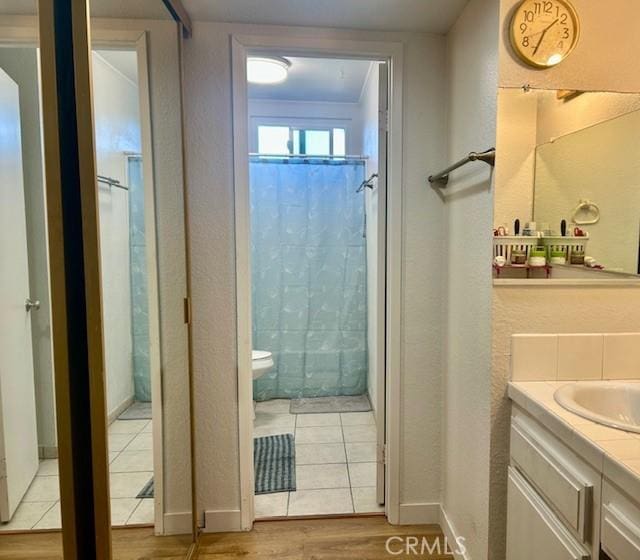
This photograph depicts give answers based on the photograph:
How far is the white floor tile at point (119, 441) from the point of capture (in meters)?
1.17

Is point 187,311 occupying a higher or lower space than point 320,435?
higher

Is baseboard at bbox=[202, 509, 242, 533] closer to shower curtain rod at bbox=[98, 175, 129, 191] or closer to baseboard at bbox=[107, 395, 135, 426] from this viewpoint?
baseboard at bbox=[107, 395, 135, 426]

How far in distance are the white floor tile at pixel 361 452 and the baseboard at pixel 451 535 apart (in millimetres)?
640

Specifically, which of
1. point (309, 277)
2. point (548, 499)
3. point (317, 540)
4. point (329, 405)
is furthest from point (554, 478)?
point (309, 277)

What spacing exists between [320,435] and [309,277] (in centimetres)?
120

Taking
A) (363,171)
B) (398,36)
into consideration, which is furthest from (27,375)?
(363,171)

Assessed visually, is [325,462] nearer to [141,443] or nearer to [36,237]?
[141,443]

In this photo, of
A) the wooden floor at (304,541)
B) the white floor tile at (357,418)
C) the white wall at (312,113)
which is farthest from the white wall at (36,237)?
the white wall at (312,113)

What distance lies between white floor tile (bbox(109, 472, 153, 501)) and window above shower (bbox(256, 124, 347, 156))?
9.64 feet

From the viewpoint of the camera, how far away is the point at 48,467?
3.35 ft

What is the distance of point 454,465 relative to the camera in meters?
1.81

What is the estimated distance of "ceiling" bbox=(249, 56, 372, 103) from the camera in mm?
2895

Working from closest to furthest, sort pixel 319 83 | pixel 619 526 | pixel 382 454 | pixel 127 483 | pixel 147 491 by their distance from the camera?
1. pixel 619 526
2. pixel 127 483
3. pixel 147 491
4. pixel 382 454
5. pixel 319 83

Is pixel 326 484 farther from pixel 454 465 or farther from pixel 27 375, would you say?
pixel 27 375
